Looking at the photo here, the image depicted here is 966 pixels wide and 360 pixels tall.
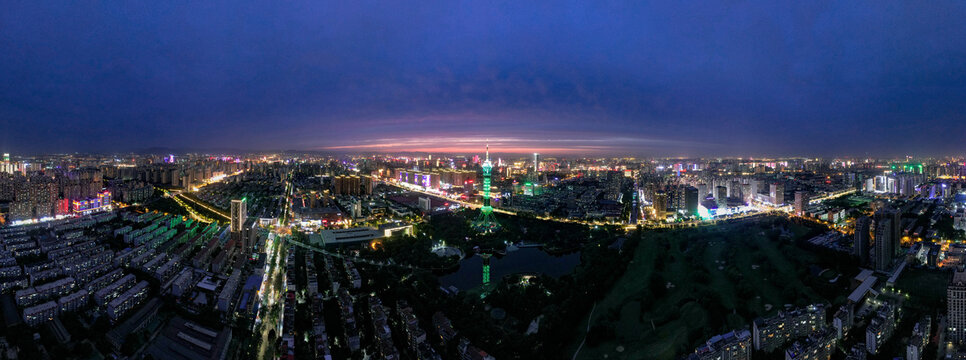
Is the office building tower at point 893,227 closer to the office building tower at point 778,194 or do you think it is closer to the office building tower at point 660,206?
the office building tower at point 660,206

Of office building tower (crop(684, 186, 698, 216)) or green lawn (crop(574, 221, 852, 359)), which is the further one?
Result: office building tower (crop(684, 186, 698, 216))

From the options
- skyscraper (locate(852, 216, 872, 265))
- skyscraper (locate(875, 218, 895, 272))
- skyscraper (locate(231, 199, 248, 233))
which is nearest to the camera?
skyscraper (locate(875, 218, 895, 272))

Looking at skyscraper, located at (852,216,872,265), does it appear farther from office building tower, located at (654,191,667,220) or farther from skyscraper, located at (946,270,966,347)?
office building tower, located at (654,191,667,220)

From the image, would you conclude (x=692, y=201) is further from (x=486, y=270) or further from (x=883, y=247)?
(x=486, y=270)

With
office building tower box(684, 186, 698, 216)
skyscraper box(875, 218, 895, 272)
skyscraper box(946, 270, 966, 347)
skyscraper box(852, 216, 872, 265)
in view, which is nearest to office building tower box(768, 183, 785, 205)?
office building tower box(684, 186, 698, 216)

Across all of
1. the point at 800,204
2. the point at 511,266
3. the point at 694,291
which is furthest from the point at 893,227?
the point at 511,266

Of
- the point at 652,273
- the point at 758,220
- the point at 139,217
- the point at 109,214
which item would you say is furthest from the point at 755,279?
→ the point at 109,214

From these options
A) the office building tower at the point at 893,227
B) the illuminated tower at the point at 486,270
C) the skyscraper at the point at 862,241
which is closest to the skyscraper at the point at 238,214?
the illuminated tower at the point at 486,270
